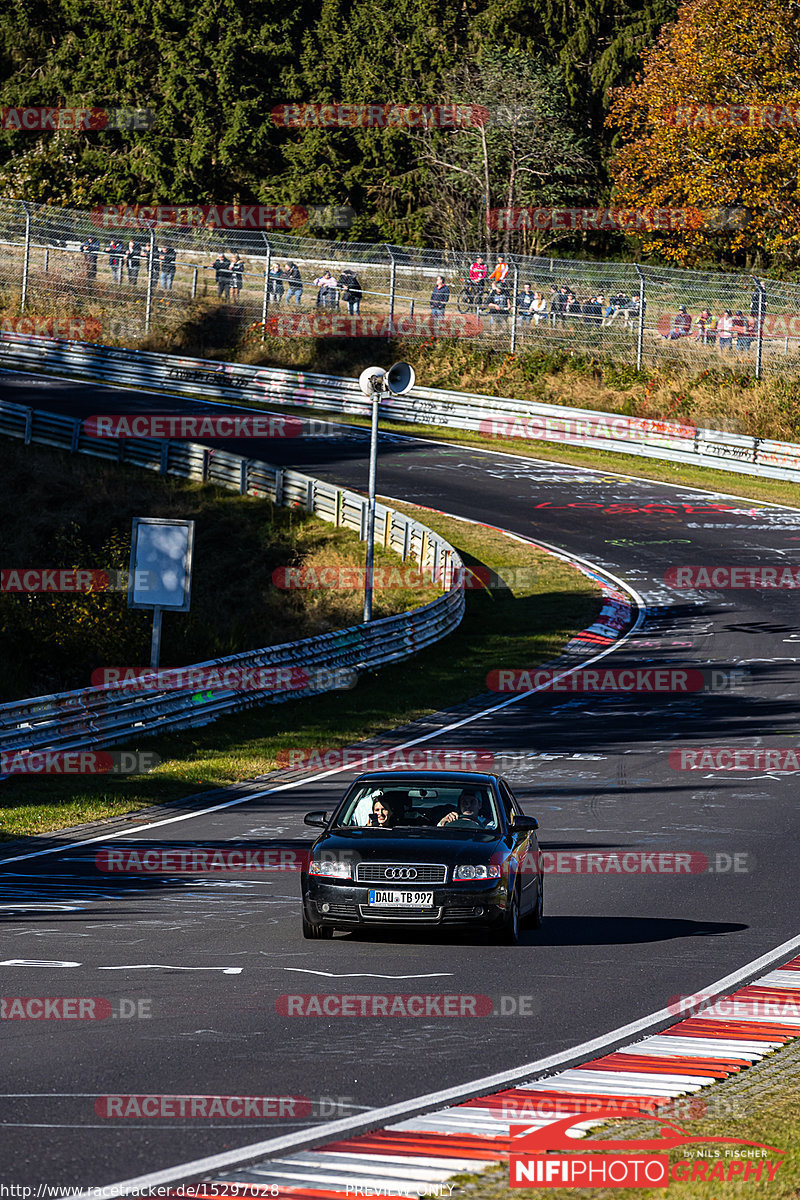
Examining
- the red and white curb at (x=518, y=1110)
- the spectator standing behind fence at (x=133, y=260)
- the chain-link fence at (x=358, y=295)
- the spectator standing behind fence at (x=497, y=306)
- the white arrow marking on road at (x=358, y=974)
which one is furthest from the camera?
the spectator standing behind fence at (x=133, y=260)

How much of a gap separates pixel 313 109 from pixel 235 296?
24321 mm

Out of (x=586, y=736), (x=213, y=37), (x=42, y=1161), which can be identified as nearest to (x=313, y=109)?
(x=213, y=37)

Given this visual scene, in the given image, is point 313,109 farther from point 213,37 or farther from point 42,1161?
point 42,1161

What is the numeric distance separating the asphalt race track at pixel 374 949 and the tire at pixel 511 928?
11 centimetres

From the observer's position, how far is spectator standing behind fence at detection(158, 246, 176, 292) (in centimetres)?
5491

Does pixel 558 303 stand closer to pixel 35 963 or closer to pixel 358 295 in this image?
pixel 358 295

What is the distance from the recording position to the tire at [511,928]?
11094 mm

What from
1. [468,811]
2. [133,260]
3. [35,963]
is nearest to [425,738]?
[468,811]

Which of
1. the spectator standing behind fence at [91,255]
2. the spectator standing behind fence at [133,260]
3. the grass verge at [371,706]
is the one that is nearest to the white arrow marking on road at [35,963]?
the grass verge at [371,706]

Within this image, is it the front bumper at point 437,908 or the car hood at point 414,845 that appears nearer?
the front bumper at point 437,908

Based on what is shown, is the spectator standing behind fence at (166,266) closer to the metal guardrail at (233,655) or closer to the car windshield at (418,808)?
the metal guardrail at (233,655)

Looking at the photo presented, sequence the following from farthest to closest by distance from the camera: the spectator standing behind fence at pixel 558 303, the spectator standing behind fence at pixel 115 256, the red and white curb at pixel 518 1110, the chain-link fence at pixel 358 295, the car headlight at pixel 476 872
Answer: the spectator standing behind fence at pixel 115 256 → the spectator standing behind fence at pixel 558 303 → the chain-link fence at pixel 358 295 → the car headlight at pixel 476 872 → the red and white curb at pixel 518 1110

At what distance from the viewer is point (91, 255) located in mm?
56125

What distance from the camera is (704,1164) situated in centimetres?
625
